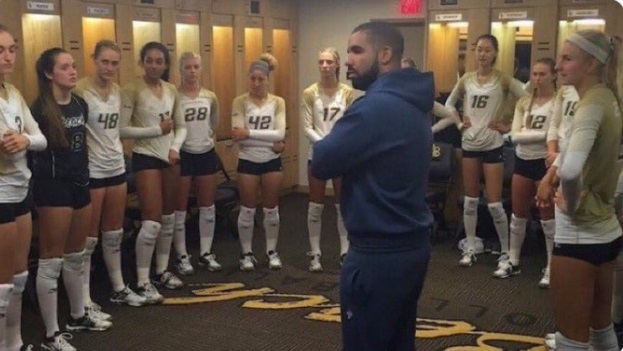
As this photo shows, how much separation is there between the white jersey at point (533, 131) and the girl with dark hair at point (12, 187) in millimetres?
2935

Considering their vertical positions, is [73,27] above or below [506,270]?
above

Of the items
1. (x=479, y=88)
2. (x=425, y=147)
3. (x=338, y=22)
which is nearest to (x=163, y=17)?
(x=338, y=22)

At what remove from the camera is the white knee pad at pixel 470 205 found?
4.85m

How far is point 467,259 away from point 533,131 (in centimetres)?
110

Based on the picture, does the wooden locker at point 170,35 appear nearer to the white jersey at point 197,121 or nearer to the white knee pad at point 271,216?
the white jersey at point 197,121

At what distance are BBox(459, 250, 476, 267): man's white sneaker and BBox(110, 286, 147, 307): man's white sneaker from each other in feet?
7.53

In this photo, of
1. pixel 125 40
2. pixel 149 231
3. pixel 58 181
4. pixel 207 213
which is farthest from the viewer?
pixel 125 40

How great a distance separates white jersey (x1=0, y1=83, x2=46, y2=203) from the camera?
280 centimetres

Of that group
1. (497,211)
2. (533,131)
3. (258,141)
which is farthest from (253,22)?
(533,131)

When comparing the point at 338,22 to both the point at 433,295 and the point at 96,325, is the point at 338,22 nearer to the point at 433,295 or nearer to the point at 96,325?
the point at 433,295

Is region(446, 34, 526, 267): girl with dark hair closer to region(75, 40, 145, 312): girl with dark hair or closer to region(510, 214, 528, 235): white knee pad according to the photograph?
region(510, 214, 528, 235): white knee pad

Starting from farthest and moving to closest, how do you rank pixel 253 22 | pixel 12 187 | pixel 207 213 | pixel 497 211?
1. pixel 253 22
2. pixel 497 211
3. pixel 207 213
4. pixel 12 187

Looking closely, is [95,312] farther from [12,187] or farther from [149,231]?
[12,187]

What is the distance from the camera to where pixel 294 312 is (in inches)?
154
